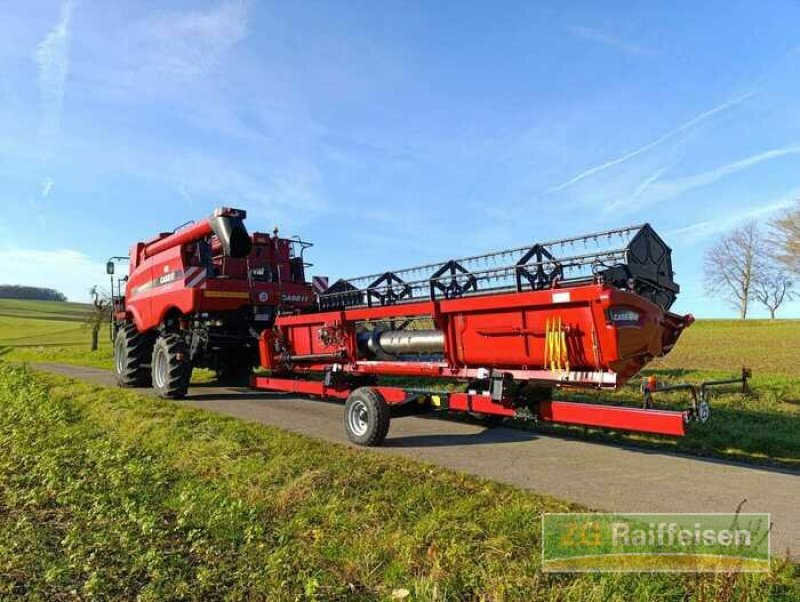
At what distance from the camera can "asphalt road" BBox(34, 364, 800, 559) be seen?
4484 millimetres

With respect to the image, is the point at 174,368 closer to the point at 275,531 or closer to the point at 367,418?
the point at 367,418

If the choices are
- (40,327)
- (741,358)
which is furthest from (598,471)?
(40,327)

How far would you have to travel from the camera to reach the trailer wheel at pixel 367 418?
6.48 m

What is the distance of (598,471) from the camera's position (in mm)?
5453

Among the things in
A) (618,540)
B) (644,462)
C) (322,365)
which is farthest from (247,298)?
(618,540)

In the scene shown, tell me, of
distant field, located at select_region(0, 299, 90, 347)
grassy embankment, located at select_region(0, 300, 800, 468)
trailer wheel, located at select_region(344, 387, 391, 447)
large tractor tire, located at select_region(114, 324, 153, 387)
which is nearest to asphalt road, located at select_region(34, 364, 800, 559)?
trailer wheel, located at select_region(344, 387, 391, 447)

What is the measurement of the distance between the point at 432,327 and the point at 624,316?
106 inches

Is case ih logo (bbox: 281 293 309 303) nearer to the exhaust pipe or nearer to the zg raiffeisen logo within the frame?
the exhaust pipe

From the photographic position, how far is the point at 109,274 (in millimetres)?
14094

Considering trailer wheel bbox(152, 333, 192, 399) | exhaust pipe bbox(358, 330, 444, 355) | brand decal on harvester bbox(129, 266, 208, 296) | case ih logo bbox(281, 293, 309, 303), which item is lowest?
trailer wheel bbox(152, 333, 192, 399)

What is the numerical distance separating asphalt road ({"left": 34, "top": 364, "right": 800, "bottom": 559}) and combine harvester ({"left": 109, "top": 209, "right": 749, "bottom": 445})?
0.43 metres

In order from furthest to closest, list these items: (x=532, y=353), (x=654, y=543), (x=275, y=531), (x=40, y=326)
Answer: (x=40, y=326), (x=532, y=353), (x=275, y=531), (x=654, y=543)

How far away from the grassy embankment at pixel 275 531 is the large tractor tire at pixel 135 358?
6129 mm

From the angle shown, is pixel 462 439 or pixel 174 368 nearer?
pixel 462 439
